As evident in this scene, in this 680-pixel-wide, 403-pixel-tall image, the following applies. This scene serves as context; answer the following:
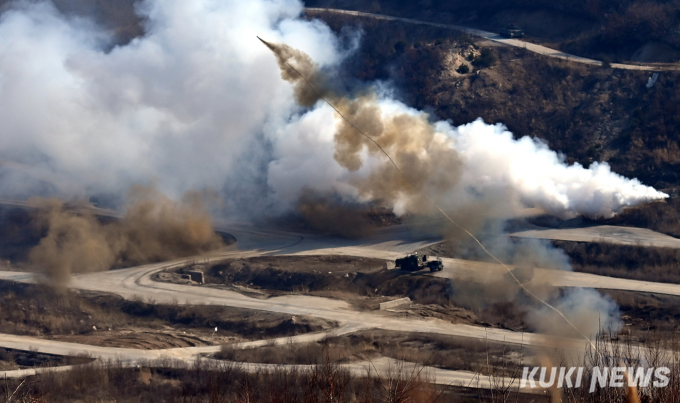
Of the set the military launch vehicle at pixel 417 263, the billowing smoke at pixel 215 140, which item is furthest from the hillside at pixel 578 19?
the military launch vehicle at pixel 417 263

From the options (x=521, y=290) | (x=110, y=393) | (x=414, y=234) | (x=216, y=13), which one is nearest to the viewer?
(x=110, y=393)

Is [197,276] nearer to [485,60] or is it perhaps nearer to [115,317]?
[115,317]

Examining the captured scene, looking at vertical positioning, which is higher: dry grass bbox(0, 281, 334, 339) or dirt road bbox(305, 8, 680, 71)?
dirt road bbox(305, 8, 680, 71)

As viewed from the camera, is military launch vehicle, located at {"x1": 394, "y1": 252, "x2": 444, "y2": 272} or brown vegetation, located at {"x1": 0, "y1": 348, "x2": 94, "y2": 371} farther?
military launch vehicle, located at {"x1": 394, "y1": 252, "x2": 444, "y2": 272}

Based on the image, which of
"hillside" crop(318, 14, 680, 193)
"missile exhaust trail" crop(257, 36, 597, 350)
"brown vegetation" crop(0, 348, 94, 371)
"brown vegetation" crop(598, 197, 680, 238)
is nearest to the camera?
"missile exhaust trail" crop(257, 36, 597, 350)

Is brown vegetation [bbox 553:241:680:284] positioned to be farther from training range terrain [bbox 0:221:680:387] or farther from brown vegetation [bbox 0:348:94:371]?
brown vegetation [bbox 0:348:94:371]

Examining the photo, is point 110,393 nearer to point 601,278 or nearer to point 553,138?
point 601,278

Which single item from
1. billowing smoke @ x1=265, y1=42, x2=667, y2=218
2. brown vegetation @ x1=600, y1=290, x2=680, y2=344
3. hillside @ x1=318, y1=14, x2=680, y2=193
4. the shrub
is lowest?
brown vegetation @ x1=600, y1=290, x2=680, y2=344

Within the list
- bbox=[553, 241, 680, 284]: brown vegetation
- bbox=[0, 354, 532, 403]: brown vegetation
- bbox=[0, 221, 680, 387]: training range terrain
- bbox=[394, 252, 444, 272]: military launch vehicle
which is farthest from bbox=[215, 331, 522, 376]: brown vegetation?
bbox=[553, 241, 680, 284]: brown vegetation

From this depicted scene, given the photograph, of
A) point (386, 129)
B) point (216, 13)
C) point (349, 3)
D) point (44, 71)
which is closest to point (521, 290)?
point (386, 129)
